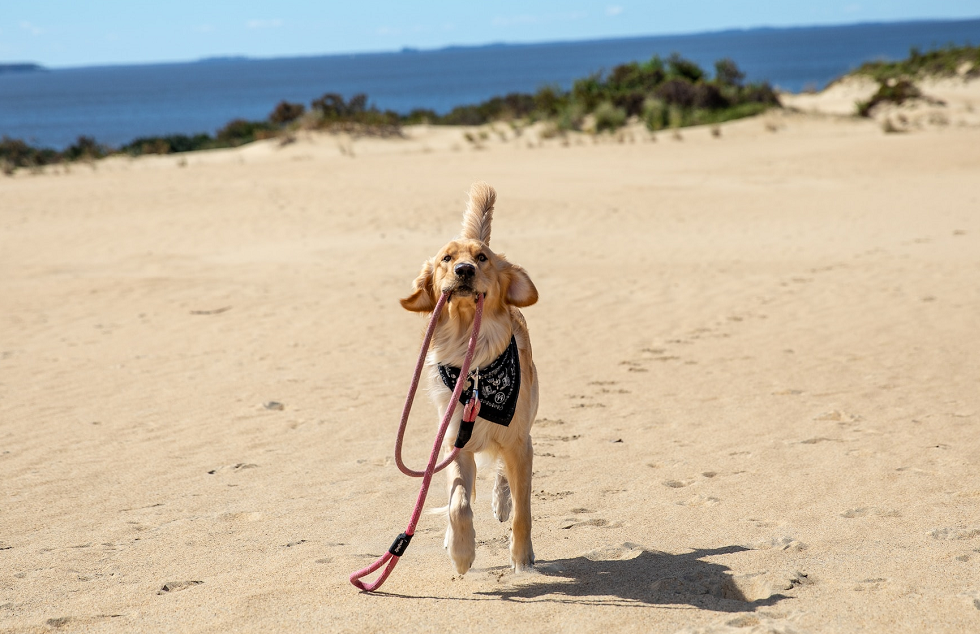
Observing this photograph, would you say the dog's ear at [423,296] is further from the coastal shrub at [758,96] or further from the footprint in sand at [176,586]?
the coastal shrub at [758,96]

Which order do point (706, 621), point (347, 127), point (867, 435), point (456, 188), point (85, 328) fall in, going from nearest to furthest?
point (706, 621) < point (867, 435) < point (85, 328) < point (456, 188) < point (347, 127)

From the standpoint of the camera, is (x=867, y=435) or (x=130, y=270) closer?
(x=867, y=435)

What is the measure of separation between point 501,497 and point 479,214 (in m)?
1.42

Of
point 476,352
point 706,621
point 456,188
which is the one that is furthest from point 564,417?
point 456,188

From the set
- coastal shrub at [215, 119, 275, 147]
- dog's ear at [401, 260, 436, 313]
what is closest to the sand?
dog's ear at [401, 260, 436, 313]

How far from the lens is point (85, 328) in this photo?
9.79 meters

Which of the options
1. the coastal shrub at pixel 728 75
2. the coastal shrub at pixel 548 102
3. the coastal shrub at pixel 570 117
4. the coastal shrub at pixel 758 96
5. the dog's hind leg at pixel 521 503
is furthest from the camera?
the coastal shrub at pixel 728 75

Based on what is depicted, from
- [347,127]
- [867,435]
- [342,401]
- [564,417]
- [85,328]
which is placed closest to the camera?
[867,435]

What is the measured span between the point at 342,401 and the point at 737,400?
2894 mm

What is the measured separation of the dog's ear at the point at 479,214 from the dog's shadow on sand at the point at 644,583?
1548 millimetres

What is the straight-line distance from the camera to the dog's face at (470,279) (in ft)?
12.9

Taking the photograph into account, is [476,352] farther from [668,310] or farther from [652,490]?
[668,310]

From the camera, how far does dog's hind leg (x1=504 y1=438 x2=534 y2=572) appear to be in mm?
4062

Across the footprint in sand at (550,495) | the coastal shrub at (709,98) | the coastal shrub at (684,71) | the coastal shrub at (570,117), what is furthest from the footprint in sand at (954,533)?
the coastal shrub at (684,71)
